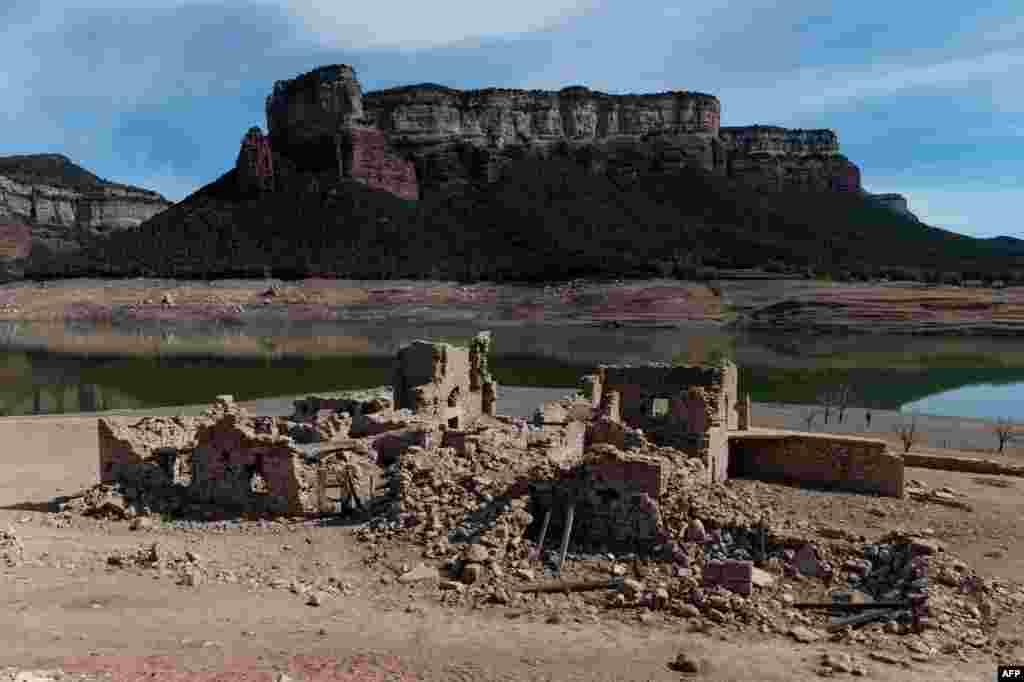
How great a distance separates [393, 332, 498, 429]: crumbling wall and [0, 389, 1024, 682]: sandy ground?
7.16 metres

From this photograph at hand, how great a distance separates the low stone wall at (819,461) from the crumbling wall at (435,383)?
6885mm

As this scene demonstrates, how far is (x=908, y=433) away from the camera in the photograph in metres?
29.1

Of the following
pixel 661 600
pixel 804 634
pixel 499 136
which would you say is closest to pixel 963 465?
pixel 804 634

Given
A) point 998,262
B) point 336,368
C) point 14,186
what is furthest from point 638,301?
point 14,186

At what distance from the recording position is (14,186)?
18862 cm

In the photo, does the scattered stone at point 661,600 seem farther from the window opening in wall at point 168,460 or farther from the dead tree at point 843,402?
the dead tree at point 843,402

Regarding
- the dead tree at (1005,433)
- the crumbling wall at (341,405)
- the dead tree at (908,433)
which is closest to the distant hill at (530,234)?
the dead tree at (908,433)

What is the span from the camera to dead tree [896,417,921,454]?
25116mm

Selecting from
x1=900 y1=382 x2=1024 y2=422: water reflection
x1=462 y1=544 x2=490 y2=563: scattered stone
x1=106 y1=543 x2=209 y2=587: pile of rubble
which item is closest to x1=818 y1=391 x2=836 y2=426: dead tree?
x1=900 y1=382 x2=1024 y2=422: water reflection

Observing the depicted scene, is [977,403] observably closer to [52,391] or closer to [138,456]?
[138,456]

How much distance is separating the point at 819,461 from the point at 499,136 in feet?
453

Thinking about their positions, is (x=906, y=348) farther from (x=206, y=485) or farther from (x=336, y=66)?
(x=336, y=66)

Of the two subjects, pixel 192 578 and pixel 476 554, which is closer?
pixel 192 578

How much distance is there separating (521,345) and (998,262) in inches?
3194
